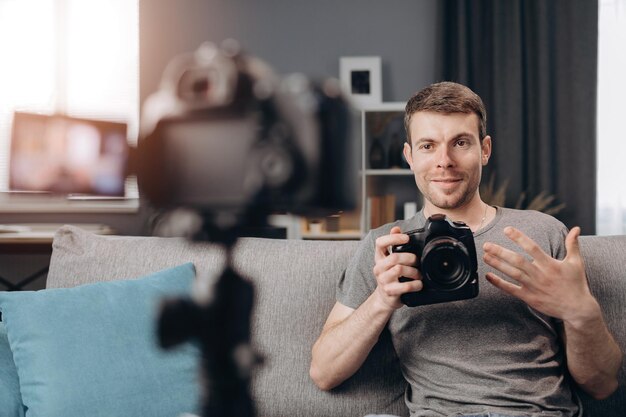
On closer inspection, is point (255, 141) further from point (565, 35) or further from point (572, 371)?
point (565, 35)

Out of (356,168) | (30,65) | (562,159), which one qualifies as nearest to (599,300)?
(356,168)

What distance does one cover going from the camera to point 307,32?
4.14 m

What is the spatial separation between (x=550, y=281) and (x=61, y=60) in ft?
12.8

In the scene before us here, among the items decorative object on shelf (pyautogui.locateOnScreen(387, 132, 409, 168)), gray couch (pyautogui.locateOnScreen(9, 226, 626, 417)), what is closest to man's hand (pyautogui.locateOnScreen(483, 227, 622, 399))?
gray couch (pyautogui.locateOnScreen(9, 226, 626, 417))

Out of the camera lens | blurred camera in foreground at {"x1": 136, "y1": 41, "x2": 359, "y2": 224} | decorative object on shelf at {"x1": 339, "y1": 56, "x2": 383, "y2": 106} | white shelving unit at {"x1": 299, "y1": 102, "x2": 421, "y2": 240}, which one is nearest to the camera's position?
blurred camera in foreground at {"x1": 136, "y1": 41, "x2": 359, "y2": 224}

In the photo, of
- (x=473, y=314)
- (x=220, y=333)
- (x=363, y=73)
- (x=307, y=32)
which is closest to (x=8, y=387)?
(x=473, y=314)

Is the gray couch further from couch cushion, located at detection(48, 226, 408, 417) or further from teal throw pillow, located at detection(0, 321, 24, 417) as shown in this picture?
teal throw pillow, located at detection(0, 321, 24, 417)

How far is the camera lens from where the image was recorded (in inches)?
41.3

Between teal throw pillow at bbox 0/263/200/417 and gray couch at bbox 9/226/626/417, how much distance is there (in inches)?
7.1

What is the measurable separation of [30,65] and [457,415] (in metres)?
4.14

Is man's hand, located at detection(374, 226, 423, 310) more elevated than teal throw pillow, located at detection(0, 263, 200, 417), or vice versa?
man's hand, located at detection(374, 226, 423, 310)

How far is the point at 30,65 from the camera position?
4.41 metres

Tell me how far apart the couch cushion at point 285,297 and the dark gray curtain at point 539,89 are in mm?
2498

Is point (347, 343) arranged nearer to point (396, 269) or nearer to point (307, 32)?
point (396, 269)
